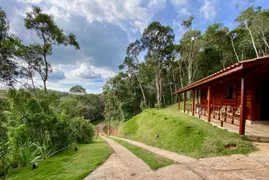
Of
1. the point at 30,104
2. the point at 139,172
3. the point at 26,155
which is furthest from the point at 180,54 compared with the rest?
the point at 26,155

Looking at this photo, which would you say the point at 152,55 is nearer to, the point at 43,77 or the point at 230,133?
the point at 43,77

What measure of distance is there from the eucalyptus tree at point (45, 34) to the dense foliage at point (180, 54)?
543 inches

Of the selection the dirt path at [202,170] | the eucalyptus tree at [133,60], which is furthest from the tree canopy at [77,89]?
the dirt path at [202,170]

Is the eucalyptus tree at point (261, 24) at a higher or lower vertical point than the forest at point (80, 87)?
higher

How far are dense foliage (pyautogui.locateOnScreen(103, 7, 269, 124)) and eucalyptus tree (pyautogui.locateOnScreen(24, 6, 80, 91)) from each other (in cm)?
1379

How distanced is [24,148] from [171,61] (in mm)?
22659

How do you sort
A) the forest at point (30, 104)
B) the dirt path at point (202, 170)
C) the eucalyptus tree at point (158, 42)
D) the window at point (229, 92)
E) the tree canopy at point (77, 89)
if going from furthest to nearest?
1. the tree canopy at point (77, 89)
2. the eucalyptus tree at point (158, 42)
3. the window at point (229, 92)
4. the forest at point (30, 104)
5. the dirt path at point (202, 170)

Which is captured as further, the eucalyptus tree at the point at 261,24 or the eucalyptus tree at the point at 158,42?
the eucalyptus tree at the point at 158,42

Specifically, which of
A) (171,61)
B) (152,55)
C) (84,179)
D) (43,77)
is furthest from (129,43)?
(84,179)

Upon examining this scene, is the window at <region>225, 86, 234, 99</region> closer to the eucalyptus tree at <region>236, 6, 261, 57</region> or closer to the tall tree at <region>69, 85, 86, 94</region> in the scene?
the eucalyptus tree at <region>236, 6, 261, 57</region>

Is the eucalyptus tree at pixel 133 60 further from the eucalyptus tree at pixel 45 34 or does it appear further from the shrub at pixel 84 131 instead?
the shrub at pixel 84 131

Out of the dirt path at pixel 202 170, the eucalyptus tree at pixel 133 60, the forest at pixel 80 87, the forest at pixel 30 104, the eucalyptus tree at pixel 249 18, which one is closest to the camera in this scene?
the dirt path at pixel 202 170

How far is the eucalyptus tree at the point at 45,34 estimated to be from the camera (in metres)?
8.93

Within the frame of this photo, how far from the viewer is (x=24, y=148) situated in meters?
5.10
